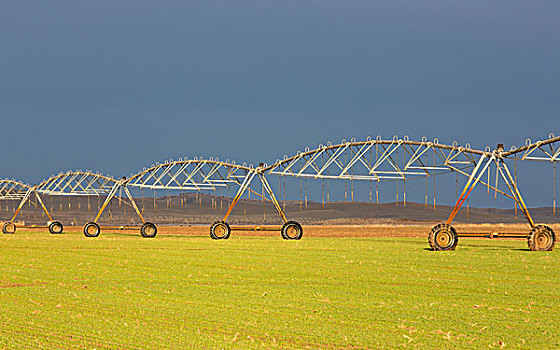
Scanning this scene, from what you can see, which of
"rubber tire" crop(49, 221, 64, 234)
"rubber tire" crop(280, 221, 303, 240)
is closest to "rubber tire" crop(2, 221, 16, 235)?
"rubber tire" crop(49, 221, 64, 234)

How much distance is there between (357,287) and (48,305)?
713cm

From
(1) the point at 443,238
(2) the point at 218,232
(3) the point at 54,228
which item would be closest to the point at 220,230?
(2) the point at 218,232

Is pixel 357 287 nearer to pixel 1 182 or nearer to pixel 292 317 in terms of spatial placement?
pixel 292 317

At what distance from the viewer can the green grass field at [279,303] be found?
426 inches

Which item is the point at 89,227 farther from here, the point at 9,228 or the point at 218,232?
the point at 9,228

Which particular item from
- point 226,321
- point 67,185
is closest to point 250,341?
point 226,321

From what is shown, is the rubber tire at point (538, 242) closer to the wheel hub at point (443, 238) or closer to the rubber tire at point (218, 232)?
the wheel hub at point (443, 238)

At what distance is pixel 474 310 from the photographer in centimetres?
1374

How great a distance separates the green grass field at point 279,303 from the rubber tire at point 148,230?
874 inches

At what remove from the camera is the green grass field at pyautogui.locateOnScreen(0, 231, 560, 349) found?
10.8 m

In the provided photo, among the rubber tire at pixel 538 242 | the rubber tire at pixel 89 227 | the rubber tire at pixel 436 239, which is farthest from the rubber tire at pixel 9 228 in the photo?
the rubber tire at pixel 538 242

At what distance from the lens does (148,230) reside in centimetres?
4794

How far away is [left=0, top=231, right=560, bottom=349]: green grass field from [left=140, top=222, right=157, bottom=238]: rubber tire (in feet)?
72.8

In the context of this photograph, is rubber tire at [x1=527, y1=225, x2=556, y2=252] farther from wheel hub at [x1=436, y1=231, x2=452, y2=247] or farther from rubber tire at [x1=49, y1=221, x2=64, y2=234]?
rubber tire at [x1=49, y1=221, x2=64, y2=234]
